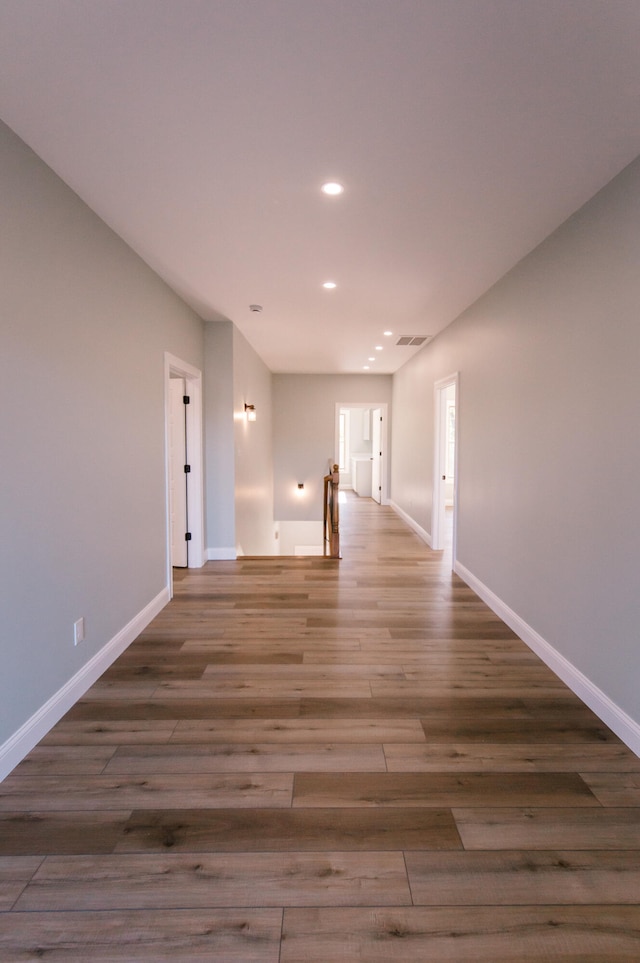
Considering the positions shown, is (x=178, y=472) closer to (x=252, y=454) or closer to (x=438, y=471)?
(x=252, y=454)

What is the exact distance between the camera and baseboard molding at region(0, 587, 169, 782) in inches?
76.4

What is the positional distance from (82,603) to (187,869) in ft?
4.82

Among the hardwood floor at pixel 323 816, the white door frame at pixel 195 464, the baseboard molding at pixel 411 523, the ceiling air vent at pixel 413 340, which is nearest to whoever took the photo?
the hardwood floor at pixel 323 816

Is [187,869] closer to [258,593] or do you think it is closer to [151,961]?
[151,961]

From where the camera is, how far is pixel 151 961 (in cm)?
124

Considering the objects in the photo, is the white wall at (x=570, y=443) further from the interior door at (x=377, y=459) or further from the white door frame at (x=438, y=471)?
the interior door at (x=377, y=459)

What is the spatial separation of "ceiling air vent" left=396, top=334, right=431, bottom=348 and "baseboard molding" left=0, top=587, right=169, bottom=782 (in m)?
4.28

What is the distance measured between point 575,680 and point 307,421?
7202 millimetres

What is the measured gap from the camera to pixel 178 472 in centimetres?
486

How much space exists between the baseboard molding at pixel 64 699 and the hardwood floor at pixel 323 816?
6 centimetres

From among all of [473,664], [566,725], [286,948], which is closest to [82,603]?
[286,948]

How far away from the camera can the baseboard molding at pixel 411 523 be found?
20.6 ft

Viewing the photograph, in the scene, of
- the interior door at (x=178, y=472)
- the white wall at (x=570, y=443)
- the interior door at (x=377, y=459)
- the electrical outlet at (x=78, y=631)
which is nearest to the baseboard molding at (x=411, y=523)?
the interior door at (x=377, y=459)

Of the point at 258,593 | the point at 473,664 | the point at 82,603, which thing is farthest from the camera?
the point at 258,593
